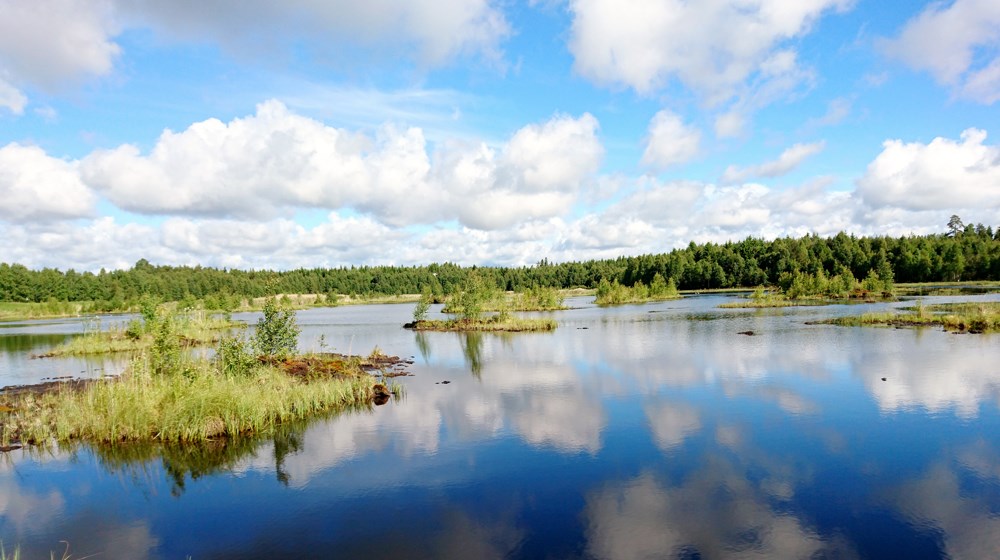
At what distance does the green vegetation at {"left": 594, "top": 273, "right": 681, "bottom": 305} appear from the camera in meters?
98.0

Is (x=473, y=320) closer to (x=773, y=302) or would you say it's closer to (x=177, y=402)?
(x=177, y=402)

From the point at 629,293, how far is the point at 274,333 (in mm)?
85621

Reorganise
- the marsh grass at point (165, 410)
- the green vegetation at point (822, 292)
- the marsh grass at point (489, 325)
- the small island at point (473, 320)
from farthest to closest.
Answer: the green vegetation at point (822, 292) → the small island at point (473, 320) → the marsh grass at point (489, 325) → the marsh grass at point (165, 410)

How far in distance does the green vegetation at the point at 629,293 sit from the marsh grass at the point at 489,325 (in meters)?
43.1

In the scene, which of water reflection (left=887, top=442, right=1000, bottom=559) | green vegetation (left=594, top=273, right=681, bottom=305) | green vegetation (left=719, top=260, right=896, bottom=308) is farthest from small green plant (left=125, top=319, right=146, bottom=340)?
green vegetation (left=594, top=273, right=681, bottom=305)


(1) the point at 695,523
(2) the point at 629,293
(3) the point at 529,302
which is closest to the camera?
(1) the point at 695,523

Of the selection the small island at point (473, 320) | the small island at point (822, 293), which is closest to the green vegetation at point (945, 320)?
the small island at point (822, 293)

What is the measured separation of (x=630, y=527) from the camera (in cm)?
1070

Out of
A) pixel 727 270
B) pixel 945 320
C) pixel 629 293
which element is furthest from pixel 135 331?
pixel 727 270

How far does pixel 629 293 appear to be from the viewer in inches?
4119

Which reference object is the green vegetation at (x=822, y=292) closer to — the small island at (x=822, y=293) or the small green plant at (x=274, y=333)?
the small island at (x=822, y=293)

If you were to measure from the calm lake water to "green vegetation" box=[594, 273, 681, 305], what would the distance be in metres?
72.5

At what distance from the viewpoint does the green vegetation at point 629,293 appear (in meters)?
98.0

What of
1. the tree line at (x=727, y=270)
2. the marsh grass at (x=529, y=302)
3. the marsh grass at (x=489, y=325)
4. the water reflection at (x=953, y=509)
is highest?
the tree line at (x=727, y=270)
